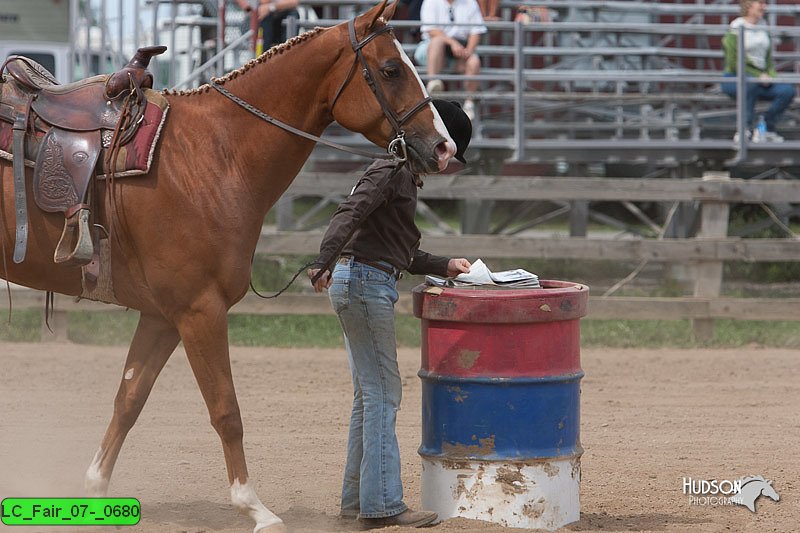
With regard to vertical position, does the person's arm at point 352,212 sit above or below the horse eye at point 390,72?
below

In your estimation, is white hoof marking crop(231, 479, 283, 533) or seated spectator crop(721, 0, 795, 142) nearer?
white hoof marking crop(231, 479, 283, 533)

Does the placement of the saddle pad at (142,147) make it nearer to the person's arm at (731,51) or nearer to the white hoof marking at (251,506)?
the white hoof marking at (251,506)

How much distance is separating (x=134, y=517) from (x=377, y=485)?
112 cm

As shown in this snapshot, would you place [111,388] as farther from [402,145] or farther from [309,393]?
[402,145]

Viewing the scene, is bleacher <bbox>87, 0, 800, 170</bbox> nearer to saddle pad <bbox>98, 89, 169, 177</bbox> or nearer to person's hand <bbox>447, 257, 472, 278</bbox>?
person's hand <bbox>447, 257, 472, 278</bbox>

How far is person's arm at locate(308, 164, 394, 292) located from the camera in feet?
15.3

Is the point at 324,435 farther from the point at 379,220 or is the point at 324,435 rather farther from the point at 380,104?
the point at 380,104

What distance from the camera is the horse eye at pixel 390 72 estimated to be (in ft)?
15.2

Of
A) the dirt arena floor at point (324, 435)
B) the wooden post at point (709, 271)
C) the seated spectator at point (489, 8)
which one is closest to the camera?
the dirt arena floor at point (324, 435)

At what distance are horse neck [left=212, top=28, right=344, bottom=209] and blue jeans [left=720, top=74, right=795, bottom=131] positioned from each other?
28.8 feet

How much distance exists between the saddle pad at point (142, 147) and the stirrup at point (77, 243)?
244 millimetres

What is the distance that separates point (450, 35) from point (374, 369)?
7846 mm

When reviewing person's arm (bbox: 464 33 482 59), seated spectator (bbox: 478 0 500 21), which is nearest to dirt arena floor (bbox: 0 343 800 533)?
person's arm (bbox: 464 33 482 59)

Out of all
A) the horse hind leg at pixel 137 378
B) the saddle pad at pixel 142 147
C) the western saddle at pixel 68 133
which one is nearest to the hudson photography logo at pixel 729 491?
the horse hind leg at pixel 137 378
